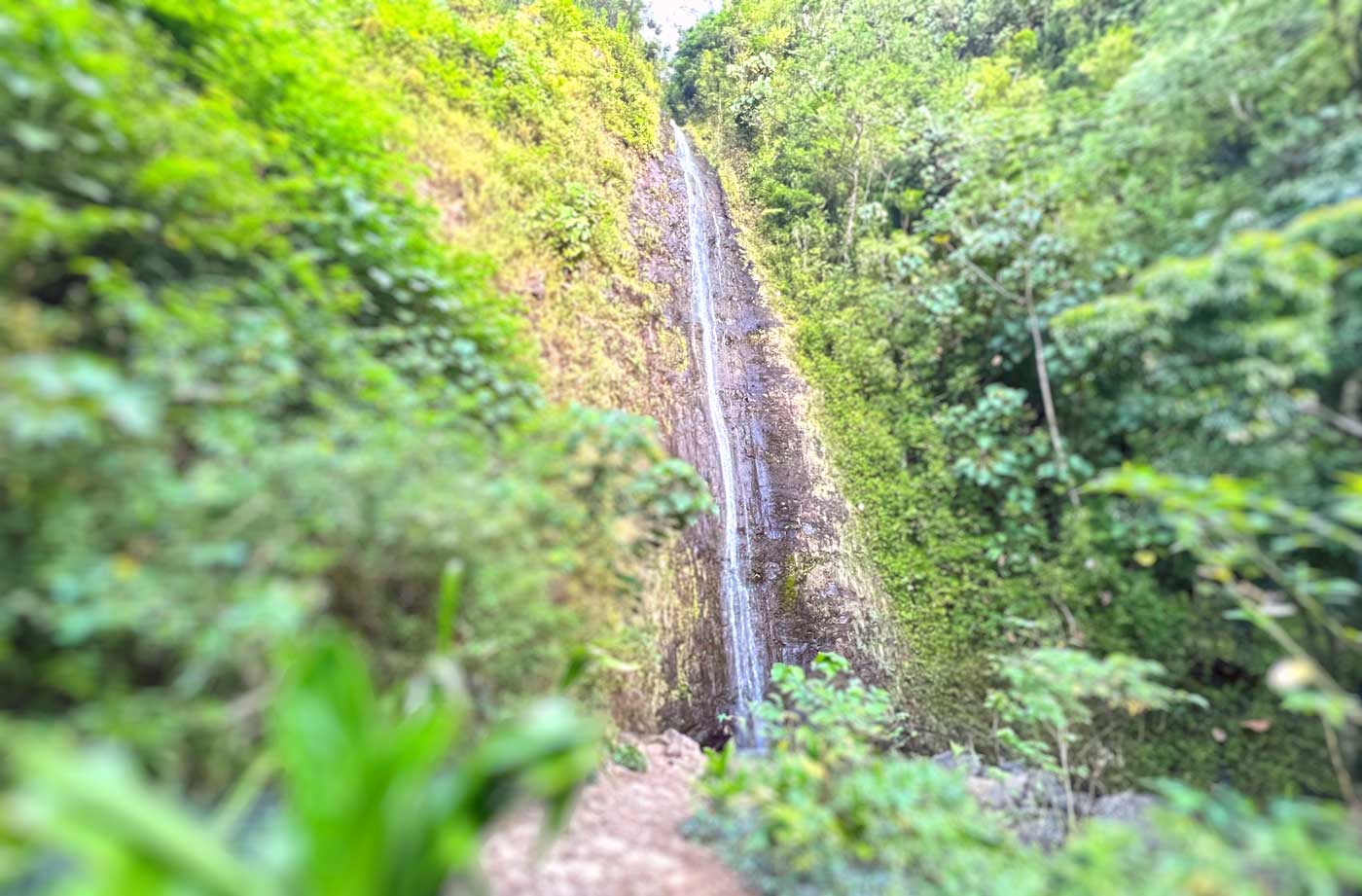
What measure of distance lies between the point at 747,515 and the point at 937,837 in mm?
3544

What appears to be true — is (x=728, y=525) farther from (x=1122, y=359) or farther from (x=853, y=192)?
(x=853, y=192)

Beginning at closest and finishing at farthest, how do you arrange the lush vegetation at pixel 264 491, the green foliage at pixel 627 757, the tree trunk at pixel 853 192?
the lush vegetation at pixel 264 491 → the green foliage at pixel 627 757 → the tree trunk at pixel 853 192

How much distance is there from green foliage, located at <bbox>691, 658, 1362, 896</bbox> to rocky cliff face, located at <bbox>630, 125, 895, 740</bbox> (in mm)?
1594

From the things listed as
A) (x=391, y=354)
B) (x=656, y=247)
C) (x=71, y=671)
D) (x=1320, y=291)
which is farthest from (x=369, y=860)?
(x=656, y=247)

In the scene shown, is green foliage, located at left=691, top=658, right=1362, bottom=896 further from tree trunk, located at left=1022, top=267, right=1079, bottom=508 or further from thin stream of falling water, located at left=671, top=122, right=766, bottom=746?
tree trunk, located at left=1022, top=267, right=1079, bottom=508

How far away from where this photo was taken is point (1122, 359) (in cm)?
347

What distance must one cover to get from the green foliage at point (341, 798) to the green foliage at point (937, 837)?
1.55 m

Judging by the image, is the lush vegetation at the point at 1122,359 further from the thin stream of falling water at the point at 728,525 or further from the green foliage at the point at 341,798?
the green foliage at the point at 341,798

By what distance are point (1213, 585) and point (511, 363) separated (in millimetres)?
4249

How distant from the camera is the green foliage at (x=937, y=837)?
156cm

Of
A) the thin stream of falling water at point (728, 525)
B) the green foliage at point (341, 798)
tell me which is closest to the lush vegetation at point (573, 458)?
the green foliage at point (341, 798)

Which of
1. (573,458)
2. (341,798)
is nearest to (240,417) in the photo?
(341,798)

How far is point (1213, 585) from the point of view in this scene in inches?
124

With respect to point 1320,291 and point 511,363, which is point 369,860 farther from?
point 1320,291
